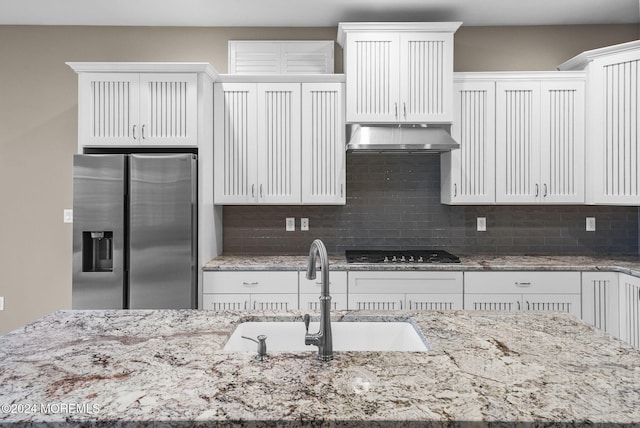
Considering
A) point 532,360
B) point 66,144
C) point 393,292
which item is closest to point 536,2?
point 393,292

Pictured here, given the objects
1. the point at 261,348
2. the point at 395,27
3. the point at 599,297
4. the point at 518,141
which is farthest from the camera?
the point at 518,141

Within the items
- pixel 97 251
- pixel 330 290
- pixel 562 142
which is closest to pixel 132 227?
pixel 97 251

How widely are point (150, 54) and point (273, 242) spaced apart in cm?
199

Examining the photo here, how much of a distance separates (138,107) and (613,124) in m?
3.60

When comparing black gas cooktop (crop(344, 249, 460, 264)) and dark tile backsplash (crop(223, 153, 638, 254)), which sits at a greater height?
dark tile backsplash (crop(223, 153, 638, 254))

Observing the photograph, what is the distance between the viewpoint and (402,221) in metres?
3.70

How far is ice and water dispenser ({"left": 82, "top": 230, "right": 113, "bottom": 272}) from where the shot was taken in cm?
294

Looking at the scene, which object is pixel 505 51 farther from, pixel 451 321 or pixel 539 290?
pixel 451 321

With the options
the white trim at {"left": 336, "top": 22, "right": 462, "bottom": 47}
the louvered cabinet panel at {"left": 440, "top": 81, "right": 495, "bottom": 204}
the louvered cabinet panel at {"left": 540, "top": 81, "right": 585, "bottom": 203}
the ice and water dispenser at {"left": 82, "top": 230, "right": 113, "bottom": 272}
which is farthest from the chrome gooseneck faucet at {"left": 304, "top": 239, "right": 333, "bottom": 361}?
the louvered cabinet panel at {"left": 540, "top": 81, "right": 585, "bottom": 203}

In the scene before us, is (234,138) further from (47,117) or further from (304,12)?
(47,117)

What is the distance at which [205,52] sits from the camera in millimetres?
3693

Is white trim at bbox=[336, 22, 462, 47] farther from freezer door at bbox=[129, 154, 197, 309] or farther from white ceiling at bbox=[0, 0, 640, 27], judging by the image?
freezer door at bbox=[129, 154, 197, 309]

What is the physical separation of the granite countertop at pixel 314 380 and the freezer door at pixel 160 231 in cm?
146

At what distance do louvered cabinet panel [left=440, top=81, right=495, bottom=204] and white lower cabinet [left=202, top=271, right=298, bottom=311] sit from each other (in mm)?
1500
